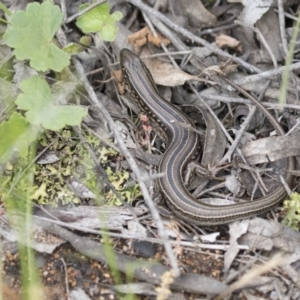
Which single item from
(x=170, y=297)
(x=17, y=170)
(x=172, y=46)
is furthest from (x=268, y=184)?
(x=17, y=170)

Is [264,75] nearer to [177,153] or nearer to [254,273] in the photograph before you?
[177,153]

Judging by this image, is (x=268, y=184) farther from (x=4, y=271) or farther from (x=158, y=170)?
(x=4, y=271)

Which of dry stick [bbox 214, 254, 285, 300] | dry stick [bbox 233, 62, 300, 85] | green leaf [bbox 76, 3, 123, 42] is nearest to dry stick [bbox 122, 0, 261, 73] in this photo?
dry stick [bbox 233, 62, 300, 85]

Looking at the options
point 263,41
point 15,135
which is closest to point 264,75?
point 263,41

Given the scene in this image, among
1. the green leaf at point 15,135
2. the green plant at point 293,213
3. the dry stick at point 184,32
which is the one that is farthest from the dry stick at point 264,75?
the green leaf at point 15,135

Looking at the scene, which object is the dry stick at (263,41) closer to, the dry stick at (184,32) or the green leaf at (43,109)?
the dry stick at (184,32)

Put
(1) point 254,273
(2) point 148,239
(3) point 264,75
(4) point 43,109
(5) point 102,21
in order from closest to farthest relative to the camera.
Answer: (1) point 254,273 → (2) point 148,239 → (4) point 43,109 → (5) point 102,21 → (3) point 264,75
